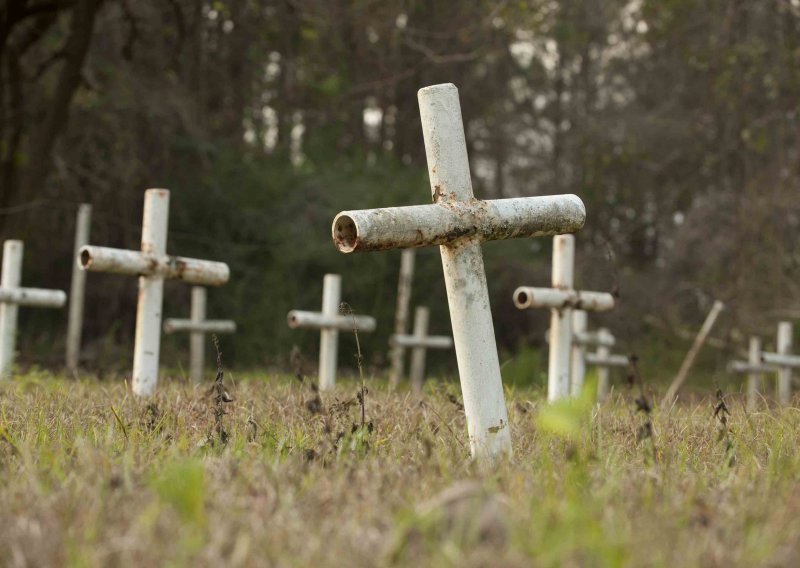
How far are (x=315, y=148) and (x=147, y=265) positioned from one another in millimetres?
14419

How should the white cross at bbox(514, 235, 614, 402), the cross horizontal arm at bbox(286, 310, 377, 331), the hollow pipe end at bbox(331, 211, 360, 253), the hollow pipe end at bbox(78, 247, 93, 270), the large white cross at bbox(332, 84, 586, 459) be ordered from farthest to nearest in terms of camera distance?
the cross horizontal arm at bbox(286, 310, 377, 331) → the white cross at bbox(514, 235, 614, 402) → the hollow pipe end at bbox(78, 247, 93, 270) → the large white cross at bbox(332, 84, 586, 459) → the hollow pipe end at bbox(331, 211, 360, 253)

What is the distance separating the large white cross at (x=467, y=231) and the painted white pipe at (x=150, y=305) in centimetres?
283

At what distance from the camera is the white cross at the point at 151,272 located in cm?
619

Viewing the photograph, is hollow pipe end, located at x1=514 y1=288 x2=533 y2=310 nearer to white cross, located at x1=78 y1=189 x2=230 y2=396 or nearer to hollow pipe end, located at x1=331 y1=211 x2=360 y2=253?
white cross, located at x1=78 y1=189 x2=230 y2=396

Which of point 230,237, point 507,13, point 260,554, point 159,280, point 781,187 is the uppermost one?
point 507,13

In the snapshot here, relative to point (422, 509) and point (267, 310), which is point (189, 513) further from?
point (267, 310)

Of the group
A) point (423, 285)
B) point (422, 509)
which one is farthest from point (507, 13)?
point (422, 509)

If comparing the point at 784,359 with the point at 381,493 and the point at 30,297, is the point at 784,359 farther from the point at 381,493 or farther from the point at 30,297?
the point at 381,493

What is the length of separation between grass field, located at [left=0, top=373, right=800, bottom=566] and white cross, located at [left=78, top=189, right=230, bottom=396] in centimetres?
177

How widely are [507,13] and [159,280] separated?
7.39 metres

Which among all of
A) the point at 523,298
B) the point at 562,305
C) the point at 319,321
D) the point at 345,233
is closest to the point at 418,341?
the point at 319,321

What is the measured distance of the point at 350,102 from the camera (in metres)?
19.9

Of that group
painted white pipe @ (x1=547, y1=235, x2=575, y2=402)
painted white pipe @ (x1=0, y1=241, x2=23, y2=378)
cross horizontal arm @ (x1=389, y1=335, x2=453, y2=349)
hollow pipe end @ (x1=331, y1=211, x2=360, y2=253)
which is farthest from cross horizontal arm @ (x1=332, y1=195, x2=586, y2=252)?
cross horizontal arm @ (x1=389, y1=335, x2=453, y2=349)

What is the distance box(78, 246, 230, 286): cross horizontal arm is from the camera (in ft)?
19.7
